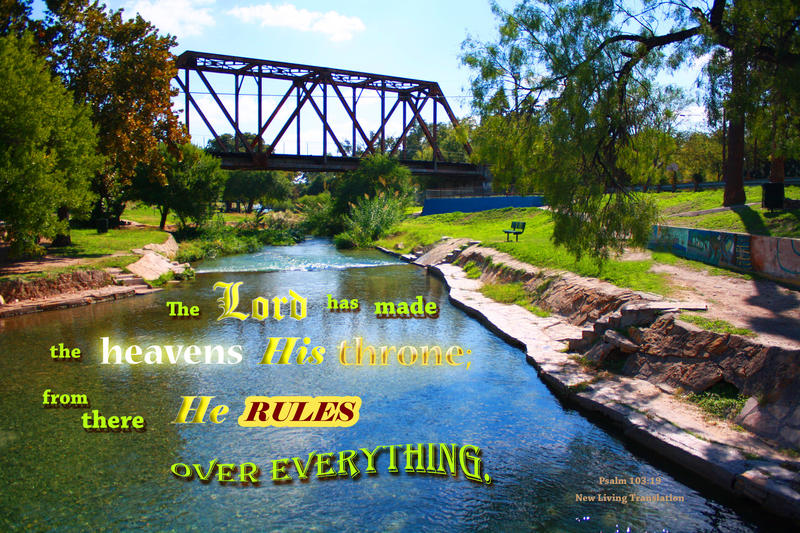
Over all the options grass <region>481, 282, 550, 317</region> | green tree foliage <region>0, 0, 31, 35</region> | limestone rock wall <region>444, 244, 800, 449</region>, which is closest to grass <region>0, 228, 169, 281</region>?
green tree foliage <region>0, 0, 31, 35</region>

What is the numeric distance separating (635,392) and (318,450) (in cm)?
533

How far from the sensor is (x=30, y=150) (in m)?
18.4

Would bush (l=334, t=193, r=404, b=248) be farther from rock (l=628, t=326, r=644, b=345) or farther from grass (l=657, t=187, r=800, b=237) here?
rock (l=628, t=326, r=644, b=345)

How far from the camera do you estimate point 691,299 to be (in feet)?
40.8

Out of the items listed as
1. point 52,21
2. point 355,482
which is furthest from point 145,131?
→ point 355,482

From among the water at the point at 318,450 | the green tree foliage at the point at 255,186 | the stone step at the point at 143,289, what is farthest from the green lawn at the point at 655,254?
the green tree foliage at the point at 255,186

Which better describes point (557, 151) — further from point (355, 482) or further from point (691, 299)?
point (355, 482)

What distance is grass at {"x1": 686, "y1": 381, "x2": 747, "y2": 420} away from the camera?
8.44 m

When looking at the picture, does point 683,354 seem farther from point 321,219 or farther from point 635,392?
point 321,219

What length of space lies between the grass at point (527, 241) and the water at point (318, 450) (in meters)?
4.16

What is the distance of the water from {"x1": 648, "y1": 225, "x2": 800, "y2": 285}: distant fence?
6.42 meters

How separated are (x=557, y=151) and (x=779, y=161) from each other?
14.1 m

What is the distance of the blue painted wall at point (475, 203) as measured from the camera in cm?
4258

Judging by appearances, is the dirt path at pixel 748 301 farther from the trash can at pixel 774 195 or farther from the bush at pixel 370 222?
the bush at pixel 370 222
